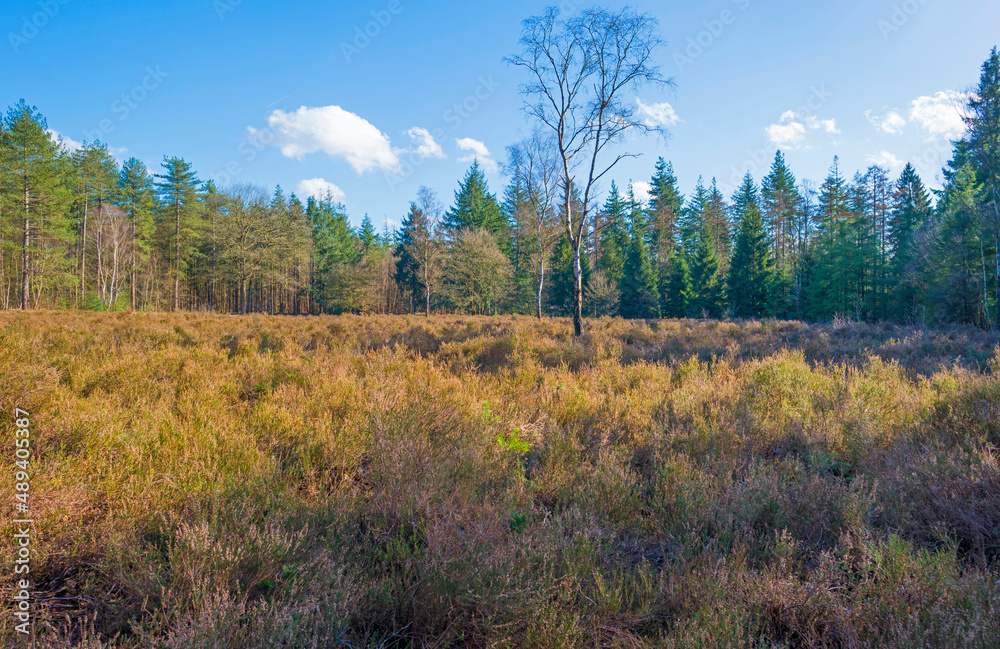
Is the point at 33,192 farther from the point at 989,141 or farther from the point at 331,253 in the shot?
the point at 989,141

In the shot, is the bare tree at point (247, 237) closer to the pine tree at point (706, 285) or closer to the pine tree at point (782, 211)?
the pine tree at point (706, 285)

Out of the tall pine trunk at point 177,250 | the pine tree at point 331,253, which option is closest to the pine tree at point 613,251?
the pine tree at point 331,253

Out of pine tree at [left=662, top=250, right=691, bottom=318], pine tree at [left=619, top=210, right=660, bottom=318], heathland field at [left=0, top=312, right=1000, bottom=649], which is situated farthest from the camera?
pine tree at [left=619, top=210, right=660, bottom=318]

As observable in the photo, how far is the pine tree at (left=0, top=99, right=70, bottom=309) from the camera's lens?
25906 millimetres

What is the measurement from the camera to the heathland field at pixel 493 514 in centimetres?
191

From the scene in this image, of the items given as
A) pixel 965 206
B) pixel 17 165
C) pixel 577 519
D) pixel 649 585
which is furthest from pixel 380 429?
pixel 17 165

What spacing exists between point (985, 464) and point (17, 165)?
139 feet

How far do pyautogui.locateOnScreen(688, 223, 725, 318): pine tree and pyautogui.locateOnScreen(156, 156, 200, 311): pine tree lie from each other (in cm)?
4716

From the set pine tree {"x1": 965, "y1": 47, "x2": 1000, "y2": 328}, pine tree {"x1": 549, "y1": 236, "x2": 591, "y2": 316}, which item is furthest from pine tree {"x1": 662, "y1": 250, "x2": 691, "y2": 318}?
pine tree {"x1": 965, "y1": 47, "x2": 1000, "y2": 328}

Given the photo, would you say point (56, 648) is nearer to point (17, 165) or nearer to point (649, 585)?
point (649, 585)

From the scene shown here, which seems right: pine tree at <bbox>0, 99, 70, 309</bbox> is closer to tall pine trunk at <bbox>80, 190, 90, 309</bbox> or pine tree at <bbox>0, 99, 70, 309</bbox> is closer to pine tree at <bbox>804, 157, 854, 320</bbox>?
tall pine trunk at <bbox>80, 190, 90, 309</bbox>

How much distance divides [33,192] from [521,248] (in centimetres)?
3338

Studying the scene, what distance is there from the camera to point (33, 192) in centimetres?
2722

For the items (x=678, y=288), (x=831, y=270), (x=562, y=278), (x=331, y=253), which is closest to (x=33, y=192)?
(x=331, y=253)
